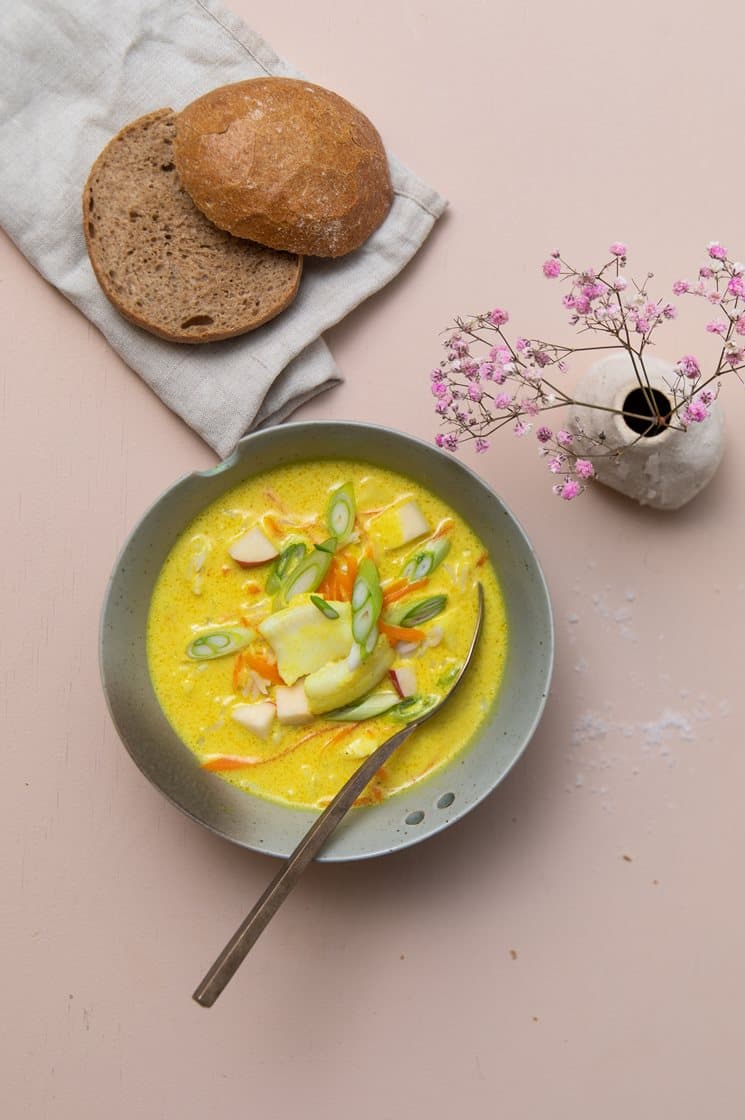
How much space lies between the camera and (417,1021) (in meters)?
2.38

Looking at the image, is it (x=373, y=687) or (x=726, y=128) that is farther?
(x=726, y=128)

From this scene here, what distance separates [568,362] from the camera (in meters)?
2.37

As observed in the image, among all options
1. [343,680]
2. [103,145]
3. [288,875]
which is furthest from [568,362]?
[288,875]

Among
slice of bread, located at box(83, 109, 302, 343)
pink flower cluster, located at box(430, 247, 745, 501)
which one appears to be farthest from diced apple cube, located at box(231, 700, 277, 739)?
slice of bread, located at box(83, 109, 302, 343)

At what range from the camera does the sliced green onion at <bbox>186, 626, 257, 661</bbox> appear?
2248 mm

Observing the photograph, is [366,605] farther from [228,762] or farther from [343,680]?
[228,762]

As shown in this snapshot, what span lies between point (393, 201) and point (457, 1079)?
2.07m

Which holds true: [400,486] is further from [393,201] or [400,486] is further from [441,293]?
[393,201]

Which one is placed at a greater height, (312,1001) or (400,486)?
(400,486)

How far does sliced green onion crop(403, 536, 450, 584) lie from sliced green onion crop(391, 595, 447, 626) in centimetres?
6

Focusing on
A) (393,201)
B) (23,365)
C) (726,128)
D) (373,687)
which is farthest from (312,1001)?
(726,128)

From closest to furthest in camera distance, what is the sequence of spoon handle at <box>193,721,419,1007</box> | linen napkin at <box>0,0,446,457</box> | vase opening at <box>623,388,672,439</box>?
1. spoon handle at <box>193,721,419,1007</box>
2. vase opening at <box>623,388,672,439</box>
3. linen napkin at <box>0,0,446,457</box>

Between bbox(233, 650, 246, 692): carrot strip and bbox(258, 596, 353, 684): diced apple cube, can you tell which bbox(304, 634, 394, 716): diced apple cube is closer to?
bbox(258, 596, 353, 684): diced apple cube

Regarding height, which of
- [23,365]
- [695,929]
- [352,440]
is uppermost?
[23,365]
